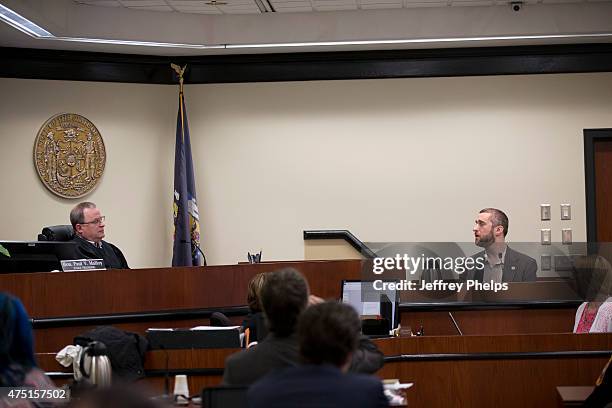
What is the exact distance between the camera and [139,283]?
6531 millimetres

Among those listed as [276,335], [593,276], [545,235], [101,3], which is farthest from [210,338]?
[545,235]

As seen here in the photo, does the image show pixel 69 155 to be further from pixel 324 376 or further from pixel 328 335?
pixel 324 376

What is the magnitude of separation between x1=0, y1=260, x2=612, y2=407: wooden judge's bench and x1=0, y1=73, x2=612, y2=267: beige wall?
6.74 ft

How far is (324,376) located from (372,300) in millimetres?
3453

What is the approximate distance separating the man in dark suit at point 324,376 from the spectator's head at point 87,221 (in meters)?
4.42

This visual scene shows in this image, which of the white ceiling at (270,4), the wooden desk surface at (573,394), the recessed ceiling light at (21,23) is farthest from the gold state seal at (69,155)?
the wooden desk surface at (573,394)

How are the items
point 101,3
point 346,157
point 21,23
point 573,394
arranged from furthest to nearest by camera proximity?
1. point 346,157
2. point 101,3
3. point 21,23
4. point 573,394

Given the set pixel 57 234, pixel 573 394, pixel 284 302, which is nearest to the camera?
pixel 284 302

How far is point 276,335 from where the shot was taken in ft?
11.7

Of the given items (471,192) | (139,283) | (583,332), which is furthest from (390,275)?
(471,192)

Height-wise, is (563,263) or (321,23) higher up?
(321,23)

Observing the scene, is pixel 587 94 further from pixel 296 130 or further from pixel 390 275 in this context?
pixel 390 275

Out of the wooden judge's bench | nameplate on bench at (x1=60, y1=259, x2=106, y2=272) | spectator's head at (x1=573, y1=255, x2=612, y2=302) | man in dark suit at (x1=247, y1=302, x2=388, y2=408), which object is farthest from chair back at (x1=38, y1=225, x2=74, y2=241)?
man in dark suit at (x1=247, y1=302, x2=388, y2=408)

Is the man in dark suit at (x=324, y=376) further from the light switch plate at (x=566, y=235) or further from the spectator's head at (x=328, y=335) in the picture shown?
the light switch plate at (x=566, y=235)
